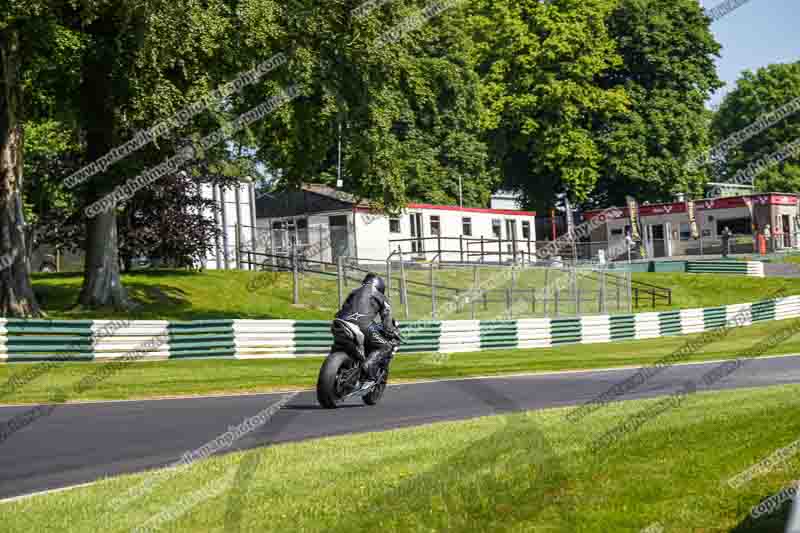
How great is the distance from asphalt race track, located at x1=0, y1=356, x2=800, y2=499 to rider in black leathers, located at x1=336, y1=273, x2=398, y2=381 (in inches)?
29.2

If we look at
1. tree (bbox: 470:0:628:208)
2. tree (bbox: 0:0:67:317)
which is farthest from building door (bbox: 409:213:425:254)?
tree (bbox: 0:0:67:317)

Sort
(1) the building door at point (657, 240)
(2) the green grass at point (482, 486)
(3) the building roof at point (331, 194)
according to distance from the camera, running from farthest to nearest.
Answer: (1) the building door at point (657, 240), (3) the building roof at point (331, 194), (2) the green grass at point (482, 486)

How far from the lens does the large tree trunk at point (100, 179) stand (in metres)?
25.0

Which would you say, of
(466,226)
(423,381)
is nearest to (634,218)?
(466,226)

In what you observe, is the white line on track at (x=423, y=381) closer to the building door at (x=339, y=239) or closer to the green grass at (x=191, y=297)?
the green grass at (x=191, y=297)

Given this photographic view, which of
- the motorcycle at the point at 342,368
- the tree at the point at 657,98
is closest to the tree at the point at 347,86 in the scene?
the motorcycle at the point at 342,368

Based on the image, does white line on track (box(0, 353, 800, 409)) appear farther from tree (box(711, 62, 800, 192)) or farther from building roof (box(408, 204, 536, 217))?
tree (box(711, 62, 800, 192))

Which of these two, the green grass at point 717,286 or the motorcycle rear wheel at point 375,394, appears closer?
the motorcycle rear wheel at point 375,394

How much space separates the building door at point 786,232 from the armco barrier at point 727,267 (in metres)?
6.98

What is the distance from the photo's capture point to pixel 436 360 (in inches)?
1070

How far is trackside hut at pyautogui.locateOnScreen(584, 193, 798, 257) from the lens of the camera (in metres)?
61.7

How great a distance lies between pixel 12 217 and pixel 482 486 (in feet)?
66.2

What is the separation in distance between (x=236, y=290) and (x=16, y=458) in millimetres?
25692

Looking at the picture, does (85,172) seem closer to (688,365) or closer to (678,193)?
(688,365)
